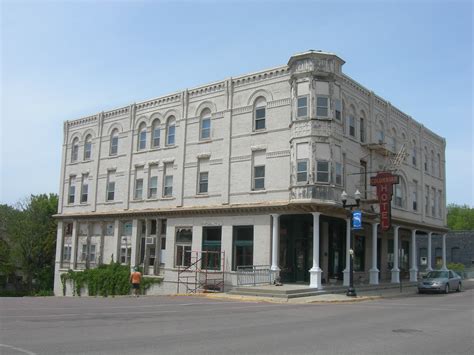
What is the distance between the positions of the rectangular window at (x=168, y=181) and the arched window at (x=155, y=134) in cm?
217

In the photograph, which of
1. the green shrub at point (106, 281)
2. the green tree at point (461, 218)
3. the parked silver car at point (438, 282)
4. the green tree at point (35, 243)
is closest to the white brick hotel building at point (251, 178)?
the green shrub at point (106, 281)

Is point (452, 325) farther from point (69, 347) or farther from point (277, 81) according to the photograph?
point (277, 81)

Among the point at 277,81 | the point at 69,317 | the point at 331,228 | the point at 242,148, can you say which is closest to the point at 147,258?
the point at 242,148

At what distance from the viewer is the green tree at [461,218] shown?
93.6 meters

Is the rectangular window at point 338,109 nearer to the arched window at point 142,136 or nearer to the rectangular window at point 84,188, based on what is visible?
the arched window at point 142,136

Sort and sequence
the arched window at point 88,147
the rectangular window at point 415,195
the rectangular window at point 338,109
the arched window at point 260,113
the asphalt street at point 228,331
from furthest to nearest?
the arched window at point 88,147, the rectangular window at point 415,195, the arched window at point 260,113, the rectangular window at point 338,109, the asphalt street at point 228,331

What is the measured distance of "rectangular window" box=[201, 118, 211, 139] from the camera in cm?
3509

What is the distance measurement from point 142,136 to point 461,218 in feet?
246

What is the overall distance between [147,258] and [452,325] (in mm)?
25542

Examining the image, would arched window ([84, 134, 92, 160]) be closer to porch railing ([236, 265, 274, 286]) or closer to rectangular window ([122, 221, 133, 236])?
rectangular window ([122, 221, 133, 236])

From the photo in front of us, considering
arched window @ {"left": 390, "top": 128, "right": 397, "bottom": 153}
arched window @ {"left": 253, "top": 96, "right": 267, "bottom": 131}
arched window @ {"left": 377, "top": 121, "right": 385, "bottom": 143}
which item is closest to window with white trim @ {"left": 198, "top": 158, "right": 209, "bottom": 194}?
arched window @ {"left": 253, "top": 96, "right": 267, "bottom": 131}

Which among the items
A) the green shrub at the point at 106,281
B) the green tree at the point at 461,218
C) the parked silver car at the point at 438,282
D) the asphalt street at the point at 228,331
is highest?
the green tree at the point at 461,218

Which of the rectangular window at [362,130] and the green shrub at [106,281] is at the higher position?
the rectangular window at [362,130]

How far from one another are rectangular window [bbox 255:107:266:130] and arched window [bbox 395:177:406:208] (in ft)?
41.9
